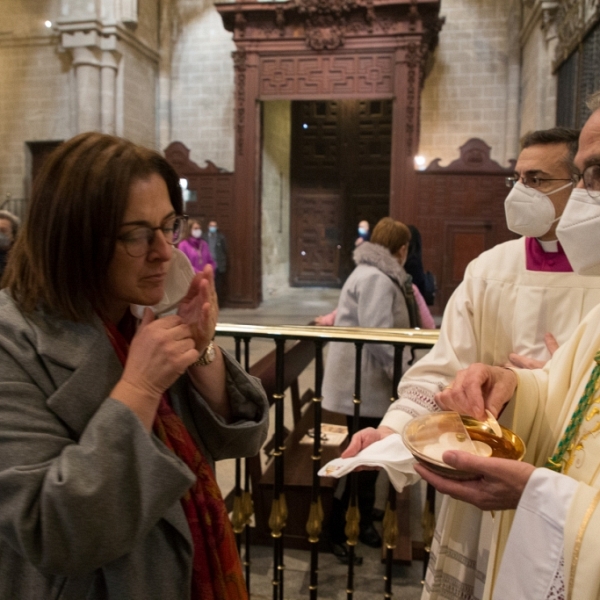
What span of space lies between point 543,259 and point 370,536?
1.89 m

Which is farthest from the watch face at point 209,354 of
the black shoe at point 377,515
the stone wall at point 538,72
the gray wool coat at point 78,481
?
the stone wall at point 538,72

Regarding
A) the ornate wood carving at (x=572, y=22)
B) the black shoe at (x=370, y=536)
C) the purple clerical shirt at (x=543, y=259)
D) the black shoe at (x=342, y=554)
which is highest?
the ornate wood carving at (x=572, y=22)

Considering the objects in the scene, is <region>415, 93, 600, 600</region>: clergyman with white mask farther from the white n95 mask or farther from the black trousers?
the black trousers

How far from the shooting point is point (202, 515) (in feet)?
3.81

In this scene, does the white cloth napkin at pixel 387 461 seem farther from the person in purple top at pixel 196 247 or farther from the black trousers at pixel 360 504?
the person in purple top at pixel 196 247

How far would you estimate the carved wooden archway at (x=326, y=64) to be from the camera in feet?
31.2

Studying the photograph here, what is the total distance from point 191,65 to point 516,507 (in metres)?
12.1

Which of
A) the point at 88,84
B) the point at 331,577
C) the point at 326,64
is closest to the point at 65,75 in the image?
the point at 88,84

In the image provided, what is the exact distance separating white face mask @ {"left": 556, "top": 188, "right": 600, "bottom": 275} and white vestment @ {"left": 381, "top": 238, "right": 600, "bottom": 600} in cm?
56

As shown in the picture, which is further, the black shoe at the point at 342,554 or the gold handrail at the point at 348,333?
A: the black shoe at the point at 342,554

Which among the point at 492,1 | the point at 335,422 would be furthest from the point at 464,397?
the point at 492,1

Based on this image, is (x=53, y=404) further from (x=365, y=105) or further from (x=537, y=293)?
(x=365, y=105)

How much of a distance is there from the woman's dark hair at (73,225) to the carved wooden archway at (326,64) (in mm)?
8848

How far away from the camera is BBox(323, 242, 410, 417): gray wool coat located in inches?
119
